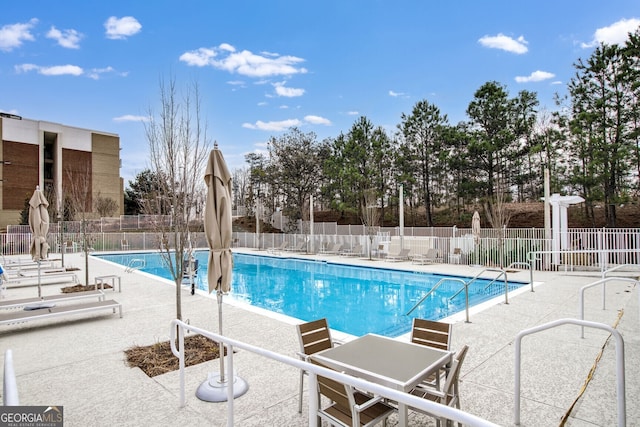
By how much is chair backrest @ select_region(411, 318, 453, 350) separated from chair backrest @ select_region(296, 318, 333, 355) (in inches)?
39.7

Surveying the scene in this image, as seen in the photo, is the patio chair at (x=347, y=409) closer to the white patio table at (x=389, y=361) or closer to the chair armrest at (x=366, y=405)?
the chair armrest at (x=366, y=405)

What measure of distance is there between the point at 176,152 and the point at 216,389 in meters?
3.79

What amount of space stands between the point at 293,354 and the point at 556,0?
1776 cm

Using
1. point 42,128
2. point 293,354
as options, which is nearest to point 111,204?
point 42,128

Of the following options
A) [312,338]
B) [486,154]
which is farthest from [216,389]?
[486,154]

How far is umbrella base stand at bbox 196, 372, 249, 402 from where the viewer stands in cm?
372

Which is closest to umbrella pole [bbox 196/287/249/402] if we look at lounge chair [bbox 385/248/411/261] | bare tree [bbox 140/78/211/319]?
bare tree [bbox 140/78/211/319]

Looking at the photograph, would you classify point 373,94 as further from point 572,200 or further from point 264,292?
point 264,292

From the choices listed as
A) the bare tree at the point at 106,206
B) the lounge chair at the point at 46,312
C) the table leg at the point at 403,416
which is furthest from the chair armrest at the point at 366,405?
the bare tree at the point at 106,206

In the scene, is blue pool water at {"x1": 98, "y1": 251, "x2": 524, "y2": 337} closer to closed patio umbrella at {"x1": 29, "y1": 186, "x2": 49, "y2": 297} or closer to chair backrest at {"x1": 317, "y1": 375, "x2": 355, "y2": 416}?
chair backrest at {"x1": 317, "y1": 375, "x2": 355, "y2": 416}

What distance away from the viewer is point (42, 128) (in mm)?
37562

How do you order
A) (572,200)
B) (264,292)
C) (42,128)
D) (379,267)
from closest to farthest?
→ (264,292) → (572,200) → (379,267) → (42,128)

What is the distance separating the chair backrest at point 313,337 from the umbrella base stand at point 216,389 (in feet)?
2.84

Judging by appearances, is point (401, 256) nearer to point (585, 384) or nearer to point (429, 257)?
point (429, 257)
